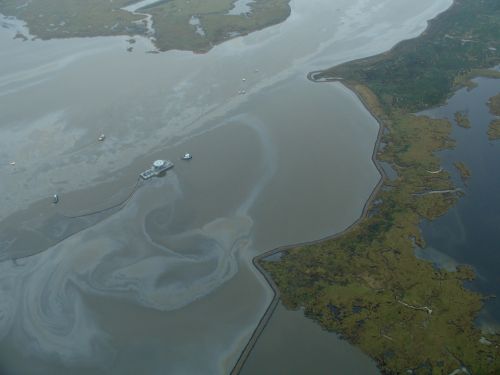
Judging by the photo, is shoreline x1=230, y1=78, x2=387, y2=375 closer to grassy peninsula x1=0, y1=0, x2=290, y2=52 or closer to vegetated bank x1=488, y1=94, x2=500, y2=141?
vegetated bank x1=488, y1=94, x2=500, y2=141

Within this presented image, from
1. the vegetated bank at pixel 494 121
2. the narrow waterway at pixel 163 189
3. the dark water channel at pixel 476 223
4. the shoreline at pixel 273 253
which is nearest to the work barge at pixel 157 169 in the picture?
the narrow waterway at pixel 163 189

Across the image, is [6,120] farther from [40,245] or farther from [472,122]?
[472,122]

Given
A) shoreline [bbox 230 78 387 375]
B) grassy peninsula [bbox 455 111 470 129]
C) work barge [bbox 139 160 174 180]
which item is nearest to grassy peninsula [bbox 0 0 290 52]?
work barge [bbox 139 160 174 180]

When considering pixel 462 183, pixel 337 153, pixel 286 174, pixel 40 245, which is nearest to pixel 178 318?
pixel 40 245

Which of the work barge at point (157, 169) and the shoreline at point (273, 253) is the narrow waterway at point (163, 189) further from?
the work barge at point (157, 169)

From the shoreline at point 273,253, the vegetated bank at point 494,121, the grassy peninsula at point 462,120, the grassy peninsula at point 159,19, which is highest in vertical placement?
→ the grassy peninsula at point 159,19

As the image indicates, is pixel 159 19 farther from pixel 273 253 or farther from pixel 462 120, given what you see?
pixel 273 253
